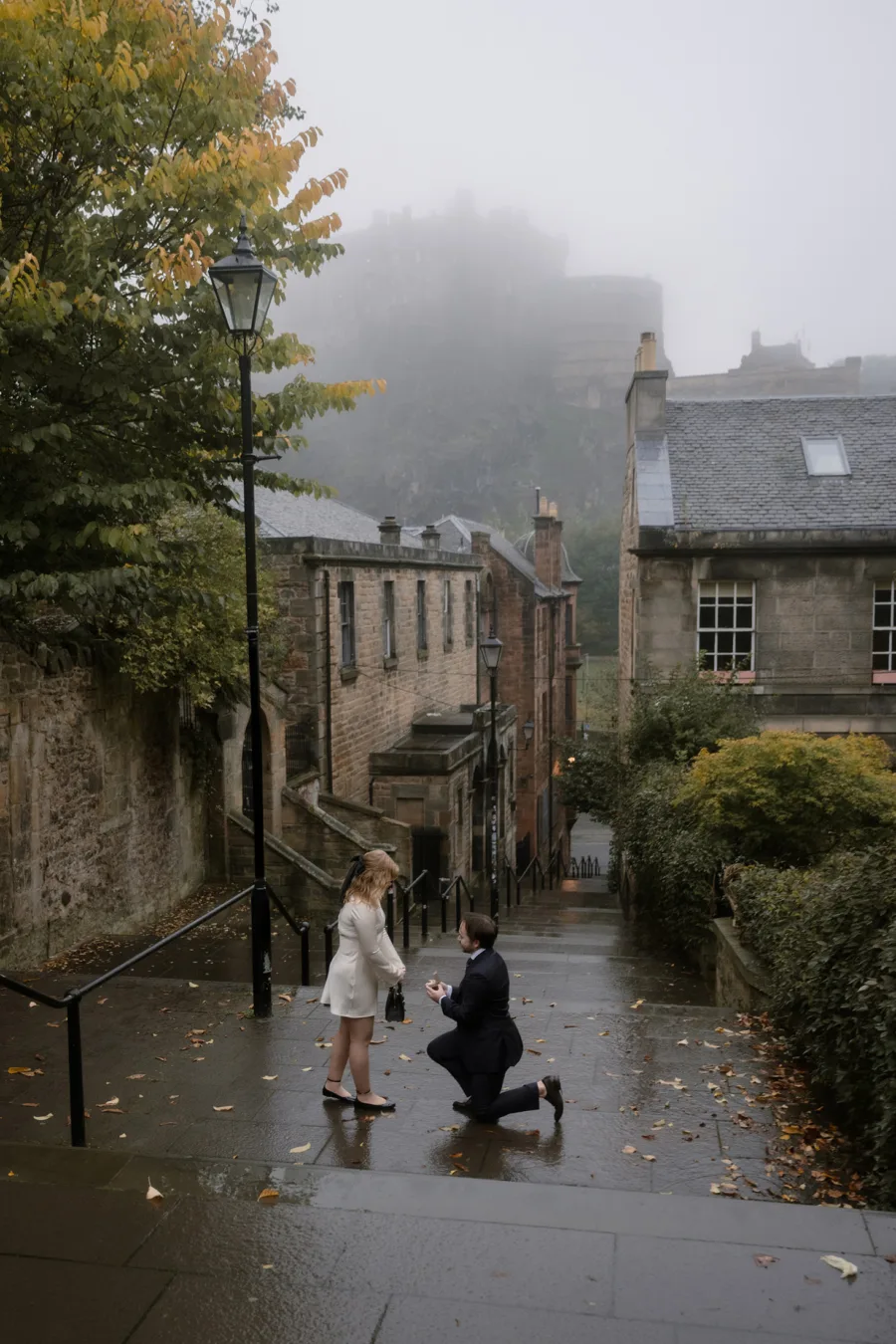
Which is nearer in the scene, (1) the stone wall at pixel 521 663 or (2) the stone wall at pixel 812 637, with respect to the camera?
(2) the stone wall at pixel 812 637

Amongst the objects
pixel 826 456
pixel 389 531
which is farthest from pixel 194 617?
pixel 826 456

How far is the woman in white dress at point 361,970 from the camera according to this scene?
19.8ft

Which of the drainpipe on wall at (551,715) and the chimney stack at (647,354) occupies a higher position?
the chimney stack at (647,354)

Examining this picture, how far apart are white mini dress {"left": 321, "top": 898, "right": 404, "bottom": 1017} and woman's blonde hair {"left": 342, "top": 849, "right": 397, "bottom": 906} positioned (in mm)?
43

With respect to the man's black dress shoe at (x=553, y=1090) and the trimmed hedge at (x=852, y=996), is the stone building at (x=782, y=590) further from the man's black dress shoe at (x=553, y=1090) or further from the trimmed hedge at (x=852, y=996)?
the man's black dress shoe at (x=553, y=1090)

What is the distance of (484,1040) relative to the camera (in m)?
5.92

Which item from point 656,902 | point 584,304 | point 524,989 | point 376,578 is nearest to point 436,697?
point 376,578

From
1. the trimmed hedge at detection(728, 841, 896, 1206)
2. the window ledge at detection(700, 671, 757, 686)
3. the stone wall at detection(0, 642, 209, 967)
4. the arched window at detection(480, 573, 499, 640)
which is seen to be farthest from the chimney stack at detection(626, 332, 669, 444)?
the trimmed hedge at detection(728, 841, 896, 1206)

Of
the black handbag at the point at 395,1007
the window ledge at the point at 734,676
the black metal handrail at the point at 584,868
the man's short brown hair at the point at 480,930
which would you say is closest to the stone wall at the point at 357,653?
the window ledge at the point at 734,676

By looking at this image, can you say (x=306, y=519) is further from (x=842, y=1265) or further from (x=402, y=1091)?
(x=842, y=1265)

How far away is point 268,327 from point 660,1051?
7986 mm

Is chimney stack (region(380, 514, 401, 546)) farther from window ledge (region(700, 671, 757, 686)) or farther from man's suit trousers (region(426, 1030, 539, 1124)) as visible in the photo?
man's suit trousers (region(426, 1030, 539, 1124))

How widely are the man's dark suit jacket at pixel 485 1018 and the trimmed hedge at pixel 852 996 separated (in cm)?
188

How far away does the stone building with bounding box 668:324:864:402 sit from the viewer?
121875mm
